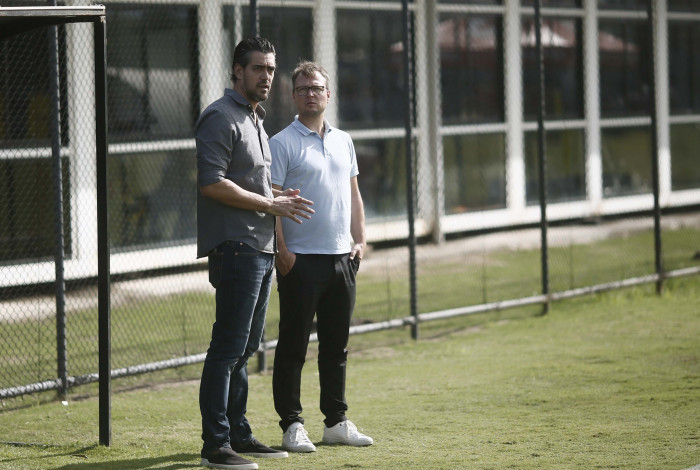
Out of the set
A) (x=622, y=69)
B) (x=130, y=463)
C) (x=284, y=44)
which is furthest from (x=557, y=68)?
(x=130, y=463)

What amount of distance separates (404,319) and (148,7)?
484 cm

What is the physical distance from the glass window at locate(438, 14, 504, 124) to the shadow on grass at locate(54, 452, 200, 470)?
1124cm

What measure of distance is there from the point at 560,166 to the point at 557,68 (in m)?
1.64

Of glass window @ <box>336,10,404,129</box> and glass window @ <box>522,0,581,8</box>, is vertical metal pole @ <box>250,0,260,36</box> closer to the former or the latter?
glass window @ <box>336,10,404,129</box>

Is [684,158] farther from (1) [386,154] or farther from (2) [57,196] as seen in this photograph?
(2) [57,196]

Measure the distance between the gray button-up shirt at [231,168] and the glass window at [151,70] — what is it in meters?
6.59

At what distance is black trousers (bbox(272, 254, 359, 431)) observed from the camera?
19.4 ft

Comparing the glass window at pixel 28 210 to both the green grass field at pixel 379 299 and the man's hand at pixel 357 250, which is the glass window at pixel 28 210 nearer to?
the green grass field at pixel 379 299

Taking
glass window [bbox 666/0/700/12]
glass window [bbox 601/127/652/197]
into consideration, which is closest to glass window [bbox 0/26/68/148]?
glass window [bbox 601/127/652/197]

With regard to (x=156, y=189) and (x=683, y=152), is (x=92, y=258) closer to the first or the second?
(x=156, y=189)

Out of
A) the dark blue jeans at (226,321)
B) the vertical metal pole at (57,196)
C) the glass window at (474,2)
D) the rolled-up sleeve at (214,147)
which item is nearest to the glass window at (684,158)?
the glass window at (474,2)

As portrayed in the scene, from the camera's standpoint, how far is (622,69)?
1912cm

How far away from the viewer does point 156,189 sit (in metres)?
12.3

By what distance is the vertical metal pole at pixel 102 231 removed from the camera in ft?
18.9
